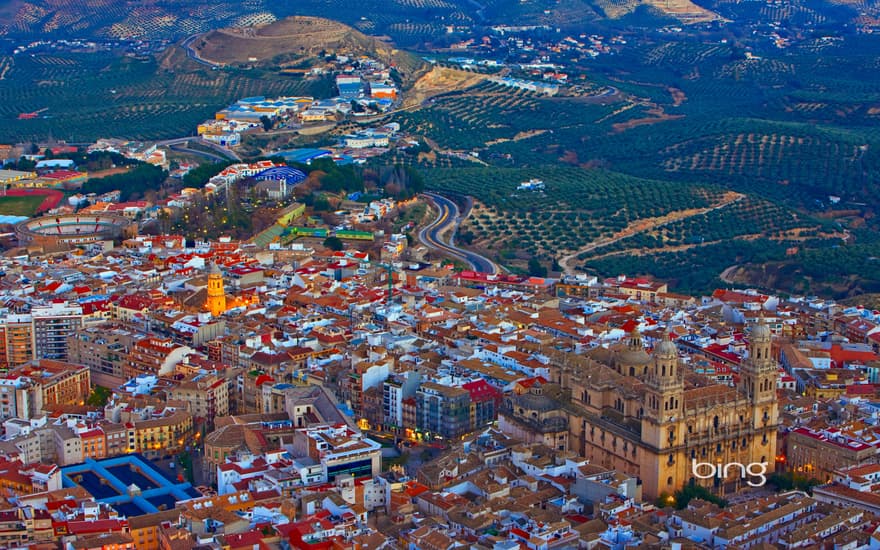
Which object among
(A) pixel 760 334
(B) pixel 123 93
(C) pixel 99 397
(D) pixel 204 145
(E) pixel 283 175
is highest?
(A) pixel 760 334

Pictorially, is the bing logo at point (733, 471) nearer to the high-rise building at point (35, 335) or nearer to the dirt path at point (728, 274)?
the high-rise building at point (35, 335)

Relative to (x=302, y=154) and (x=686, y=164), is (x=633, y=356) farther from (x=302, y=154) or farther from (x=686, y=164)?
(x=686, y=164)

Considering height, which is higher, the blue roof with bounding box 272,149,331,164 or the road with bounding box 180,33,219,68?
the road with bounding box 180,33,219,68

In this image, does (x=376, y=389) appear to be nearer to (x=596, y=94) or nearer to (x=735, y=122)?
(x=735, y=122)

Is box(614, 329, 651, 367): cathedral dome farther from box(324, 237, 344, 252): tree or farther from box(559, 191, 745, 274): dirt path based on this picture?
box(559, 191, 745, 274): dirt path

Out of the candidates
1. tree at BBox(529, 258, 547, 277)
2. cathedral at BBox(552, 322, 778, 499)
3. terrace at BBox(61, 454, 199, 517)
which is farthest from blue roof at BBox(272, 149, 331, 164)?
cathedral at BBox(552, 322, 778, 499)

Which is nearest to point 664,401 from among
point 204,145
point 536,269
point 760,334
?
point 760,334
